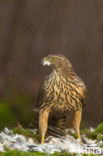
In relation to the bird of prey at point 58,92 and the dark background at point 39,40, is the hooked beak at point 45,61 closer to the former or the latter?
the bird of prey at point 58,92

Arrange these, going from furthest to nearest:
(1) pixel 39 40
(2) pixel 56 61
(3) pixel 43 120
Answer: (1) pixel 39 40 → (3) pixel 43 120 → (2) pixel 56 61

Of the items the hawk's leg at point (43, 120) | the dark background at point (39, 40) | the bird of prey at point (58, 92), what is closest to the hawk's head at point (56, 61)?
the bird of prey at point (58, 92)

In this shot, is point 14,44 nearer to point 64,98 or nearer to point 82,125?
point 82,125

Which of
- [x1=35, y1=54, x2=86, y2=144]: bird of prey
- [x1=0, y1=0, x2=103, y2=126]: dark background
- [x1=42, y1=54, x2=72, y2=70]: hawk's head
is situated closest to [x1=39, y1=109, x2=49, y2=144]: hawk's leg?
[x1=35, y1=54, x2=86, y2=144]: bird of prey

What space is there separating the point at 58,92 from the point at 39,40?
6.66 m

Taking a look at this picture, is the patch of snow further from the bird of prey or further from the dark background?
the dark background

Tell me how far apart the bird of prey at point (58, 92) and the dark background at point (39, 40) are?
521 centimetres

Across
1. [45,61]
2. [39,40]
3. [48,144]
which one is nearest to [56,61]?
[45,61]

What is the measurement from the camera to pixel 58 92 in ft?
31.6

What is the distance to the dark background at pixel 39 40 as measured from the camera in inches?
610

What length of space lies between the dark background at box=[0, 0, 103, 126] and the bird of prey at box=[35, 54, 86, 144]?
5207 mm

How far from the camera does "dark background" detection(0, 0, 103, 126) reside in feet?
50.8

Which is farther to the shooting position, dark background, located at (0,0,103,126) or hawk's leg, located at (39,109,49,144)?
dark background, located at (0,0,103,126)

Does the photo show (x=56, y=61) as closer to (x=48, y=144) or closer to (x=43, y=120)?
(x=43, y=120)
